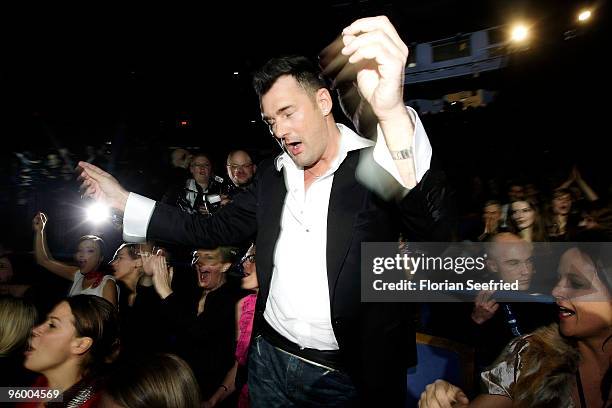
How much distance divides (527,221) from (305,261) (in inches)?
114

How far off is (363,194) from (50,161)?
18.8 feet

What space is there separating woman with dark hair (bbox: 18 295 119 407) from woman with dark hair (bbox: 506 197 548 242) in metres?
3.10

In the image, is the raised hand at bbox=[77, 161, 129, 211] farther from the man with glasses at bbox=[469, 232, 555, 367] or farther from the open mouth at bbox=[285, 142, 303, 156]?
the man with glasses at bbox=[469, 232, 555, 367]

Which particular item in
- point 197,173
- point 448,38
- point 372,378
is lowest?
point 372,378

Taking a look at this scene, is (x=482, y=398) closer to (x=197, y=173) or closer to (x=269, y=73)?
(x=269, y=73)

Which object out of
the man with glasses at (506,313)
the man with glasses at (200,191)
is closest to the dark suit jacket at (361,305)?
the man with glasses at (506,313)

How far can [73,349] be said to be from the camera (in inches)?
73.4

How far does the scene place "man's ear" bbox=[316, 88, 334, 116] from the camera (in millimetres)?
1287

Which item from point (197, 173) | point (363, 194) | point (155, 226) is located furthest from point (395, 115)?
point (197, 173)

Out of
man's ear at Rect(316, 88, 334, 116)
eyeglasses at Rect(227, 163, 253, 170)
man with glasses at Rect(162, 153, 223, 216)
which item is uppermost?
eyeglasses at Rect(227, 163, 253, 170)

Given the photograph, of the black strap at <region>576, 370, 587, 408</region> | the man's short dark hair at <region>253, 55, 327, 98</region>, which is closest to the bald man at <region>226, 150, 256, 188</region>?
the man's short dark hair at <region>253, 55, 327, 98</region>

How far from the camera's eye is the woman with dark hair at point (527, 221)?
3325 millimetres

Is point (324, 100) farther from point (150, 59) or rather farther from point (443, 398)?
point (150, 59)

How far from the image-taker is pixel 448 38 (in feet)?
29.3
